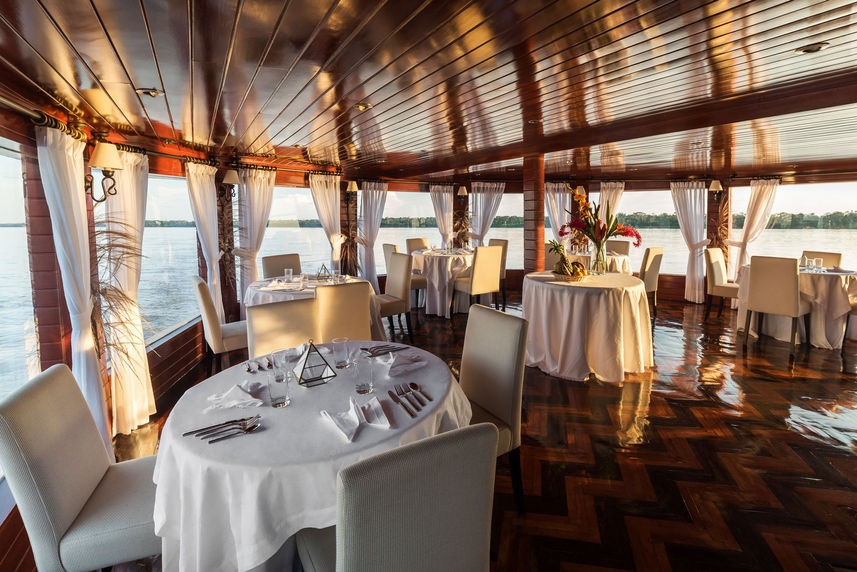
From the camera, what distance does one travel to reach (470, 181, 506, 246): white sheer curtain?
8617 mm

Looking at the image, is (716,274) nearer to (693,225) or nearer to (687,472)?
(693,225)

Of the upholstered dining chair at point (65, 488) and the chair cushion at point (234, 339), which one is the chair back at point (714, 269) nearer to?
the chair cushion at point (234, 339)

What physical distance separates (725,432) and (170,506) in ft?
10.2

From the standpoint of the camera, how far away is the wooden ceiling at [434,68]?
1.66 m

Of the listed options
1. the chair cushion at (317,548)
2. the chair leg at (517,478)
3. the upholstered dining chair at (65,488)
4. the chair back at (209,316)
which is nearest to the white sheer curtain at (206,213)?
the chair back at (209,316)

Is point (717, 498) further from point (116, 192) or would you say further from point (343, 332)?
point (116, 192)

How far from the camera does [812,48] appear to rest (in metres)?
2.16

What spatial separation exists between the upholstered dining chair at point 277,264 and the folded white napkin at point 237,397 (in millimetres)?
3755

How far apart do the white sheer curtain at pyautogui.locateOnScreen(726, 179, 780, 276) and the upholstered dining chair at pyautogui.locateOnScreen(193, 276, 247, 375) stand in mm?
7511

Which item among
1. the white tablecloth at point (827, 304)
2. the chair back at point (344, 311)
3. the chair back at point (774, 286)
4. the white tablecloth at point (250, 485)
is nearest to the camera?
the white tablecloth at point (250, 485)

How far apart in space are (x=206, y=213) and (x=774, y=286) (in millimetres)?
6112

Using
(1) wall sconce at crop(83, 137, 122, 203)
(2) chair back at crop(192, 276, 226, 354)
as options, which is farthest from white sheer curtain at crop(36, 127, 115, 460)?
(2) chair back at crop(192, 276, 226, 354)

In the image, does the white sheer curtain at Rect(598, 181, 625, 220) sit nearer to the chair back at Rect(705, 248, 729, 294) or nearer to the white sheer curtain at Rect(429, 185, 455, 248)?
the chair back at Rect(705, 248, 729, 294)

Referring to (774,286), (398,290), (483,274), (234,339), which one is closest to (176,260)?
(234,339)
